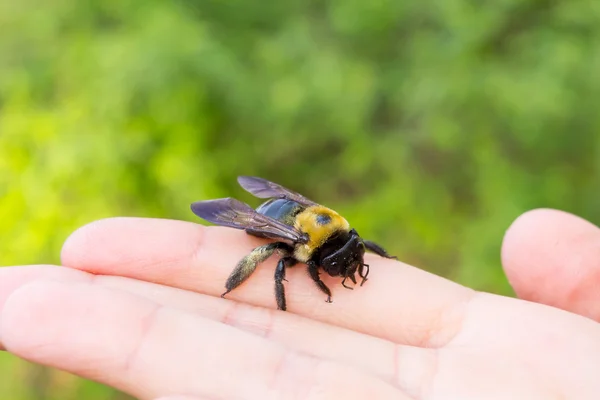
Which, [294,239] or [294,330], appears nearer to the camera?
[294,330]

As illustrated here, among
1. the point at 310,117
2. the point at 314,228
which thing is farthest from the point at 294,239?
the point at 310,117

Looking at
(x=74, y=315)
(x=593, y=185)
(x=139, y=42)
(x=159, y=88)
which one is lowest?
(x=593, y=185)

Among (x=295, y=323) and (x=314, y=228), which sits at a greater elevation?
(x=314, y=228)

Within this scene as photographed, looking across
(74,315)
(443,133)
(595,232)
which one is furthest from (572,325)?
(443,133)

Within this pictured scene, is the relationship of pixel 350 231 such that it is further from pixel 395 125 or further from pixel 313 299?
pixel 395 125

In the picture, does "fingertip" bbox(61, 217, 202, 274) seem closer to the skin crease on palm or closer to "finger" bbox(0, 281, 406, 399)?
the skin crease on palm

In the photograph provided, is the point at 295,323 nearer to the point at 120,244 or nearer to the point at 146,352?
the point at 146,352
